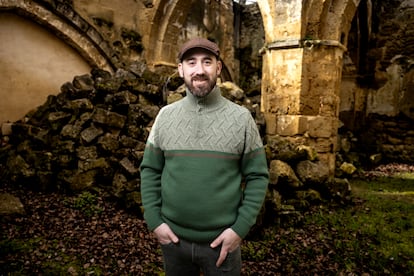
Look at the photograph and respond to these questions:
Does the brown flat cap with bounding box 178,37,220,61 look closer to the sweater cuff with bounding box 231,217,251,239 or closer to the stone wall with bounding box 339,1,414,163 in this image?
the sweater cuff with bounding box 231,217,251,239

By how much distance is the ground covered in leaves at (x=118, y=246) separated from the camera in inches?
107

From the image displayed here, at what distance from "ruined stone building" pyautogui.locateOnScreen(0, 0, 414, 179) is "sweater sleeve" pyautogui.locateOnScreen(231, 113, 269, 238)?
131 inches

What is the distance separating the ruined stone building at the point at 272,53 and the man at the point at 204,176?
339cm

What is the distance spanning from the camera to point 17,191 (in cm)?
423

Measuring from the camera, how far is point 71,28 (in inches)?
249

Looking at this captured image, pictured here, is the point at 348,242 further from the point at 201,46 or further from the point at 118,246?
the point at 201,46

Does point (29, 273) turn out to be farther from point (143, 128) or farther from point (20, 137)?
point (20, 137)

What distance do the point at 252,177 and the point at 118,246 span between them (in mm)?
2230

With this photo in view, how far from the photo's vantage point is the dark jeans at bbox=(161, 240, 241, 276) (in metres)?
1.41

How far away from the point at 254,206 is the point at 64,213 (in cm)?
318

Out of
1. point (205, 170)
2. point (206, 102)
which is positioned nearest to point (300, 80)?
point (206, 102)

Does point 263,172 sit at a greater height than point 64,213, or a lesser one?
greater

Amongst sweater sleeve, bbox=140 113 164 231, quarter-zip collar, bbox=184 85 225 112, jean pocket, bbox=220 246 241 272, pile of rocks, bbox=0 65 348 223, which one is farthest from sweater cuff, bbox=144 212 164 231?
pile of rocks, bbox=0 65 348 223

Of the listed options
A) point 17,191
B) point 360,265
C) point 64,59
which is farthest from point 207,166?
point 64,59
